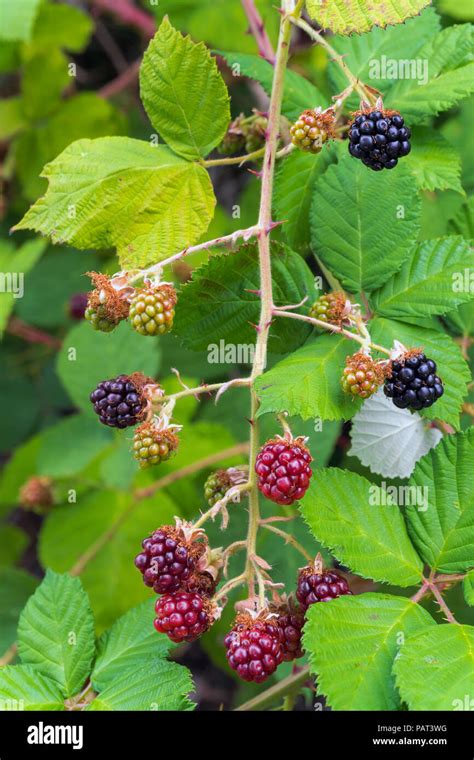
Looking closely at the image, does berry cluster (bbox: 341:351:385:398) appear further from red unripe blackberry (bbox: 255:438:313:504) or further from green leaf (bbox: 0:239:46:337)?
green leaf (bbox: 0:239:46:337)

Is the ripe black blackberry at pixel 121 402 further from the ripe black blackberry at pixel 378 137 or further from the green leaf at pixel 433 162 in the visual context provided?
the green leaf at pixel 433 162

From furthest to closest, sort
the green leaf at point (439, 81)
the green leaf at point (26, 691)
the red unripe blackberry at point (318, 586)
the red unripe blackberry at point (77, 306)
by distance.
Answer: the red unripe blackberry at point (77, 306) → the green leaf at point (439, 81) → the green leaf at point (26, 691) → the red unripe blackberry at point (318, 586)

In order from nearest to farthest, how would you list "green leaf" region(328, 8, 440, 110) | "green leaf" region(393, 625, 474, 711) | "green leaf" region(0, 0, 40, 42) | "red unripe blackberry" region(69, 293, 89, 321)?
"green leaf" region(393, 625, 474, 711), "green leaf" region(328, 8, 440, 110), "green leaf" region(0, 0, 40, 42), "red unripe blackberry" region(69, 293, 89, 321)

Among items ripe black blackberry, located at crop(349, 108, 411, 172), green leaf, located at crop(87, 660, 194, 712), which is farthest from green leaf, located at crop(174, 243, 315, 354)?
green leaf, located at crop(87, 660, 194, 712)

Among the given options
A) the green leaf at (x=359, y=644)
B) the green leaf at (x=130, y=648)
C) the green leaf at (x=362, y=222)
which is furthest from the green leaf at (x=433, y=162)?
the green leaf at (x=130, y=648)

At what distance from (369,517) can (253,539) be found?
0.25 meters

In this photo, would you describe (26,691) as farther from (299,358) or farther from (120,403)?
(299,358)

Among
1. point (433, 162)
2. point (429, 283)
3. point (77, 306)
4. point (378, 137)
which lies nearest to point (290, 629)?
point (429, 283)

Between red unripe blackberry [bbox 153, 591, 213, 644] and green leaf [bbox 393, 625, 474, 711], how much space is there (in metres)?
0.30

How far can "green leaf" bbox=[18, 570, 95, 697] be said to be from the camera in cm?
144

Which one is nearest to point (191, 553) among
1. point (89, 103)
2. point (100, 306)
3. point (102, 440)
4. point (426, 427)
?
point (100, 306)

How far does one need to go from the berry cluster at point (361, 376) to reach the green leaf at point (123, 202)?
42 centimetres

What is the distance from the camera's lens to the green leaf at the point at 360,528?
131 centimetres

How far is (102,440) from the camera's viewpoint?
7.50 feet
